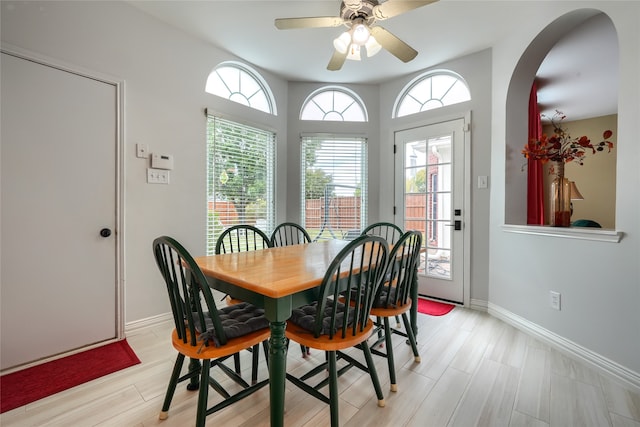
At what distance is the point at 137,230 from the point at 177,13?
1.84m

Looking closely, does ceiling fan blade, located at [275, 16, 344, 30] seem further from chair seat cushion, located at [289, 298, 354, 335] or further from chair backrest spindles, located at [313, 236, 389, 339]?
chair seat cushion, located at [289, 298, 354, 335]

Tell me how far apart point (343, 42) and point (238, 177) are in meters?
1.76

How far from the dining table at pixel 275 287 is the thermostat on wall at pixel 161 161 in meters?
1.16

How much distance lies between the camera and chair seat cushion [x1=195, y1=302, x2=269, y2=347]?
3.98ft

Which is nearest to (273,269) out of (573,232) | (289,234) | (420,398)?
(420,398)

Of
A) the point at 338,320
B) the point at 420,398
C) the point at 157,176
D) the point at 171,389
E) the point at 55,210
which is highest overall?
the point at 157,176

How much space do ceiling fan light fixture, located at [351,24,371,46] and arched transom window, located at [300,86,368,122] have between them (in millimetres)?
1822

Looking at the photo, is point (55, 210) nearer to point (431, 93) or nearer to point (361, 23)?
point (361, 23)

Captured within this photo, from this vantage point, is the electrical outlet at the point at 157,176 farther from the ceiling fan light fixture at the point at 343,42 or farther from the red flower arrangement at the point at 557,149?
the red flower arrangement at the point at 557,149

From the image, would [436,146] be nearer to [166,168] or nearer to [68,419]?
[166,168]

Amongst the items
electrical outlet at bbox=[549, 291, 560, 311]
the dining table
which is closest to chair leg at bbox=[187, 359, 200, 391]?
the dining table

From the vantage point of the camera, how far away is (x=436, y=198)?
3.12 m

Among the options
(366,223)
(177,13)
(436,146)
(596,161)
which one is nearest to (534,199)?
(436,146)

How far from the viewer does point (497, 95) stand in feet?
8.78
